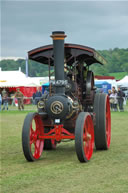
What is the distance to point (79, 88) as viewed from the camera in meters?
7.62

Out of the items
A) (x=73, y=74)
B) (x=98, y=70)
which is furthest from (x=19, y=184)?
(x=98, y=70)

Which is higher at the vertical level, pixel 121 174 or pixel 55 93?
pixel 55 93

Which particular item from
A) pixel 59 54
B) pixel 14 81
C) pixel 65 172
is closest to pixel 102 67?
pixel 14 81

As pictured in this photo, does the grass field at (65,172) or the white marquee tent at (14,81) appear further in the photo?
the white marquee tent at (14,81)

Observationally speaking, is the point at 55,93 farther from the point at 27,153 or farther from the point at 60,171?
the point at 60,171

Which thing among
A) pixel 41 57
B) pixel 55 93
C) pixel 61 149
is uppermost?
pixel 41 57

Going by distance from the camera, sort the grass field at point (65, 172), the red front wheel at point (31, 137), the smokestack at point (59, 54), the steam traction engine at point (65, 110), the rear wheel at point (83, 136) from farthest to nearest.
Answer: the smokestack at point (59, 54) → the steam traction engine at point (65, 110) → the red front wheel at point (31, 137) → the rear wheel at point (83, 136) → the grass field at point (65, 172)

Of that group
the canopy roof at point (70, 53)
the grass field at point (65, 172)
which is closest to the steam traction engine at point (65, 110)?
the canopy roof at point (70, 53)

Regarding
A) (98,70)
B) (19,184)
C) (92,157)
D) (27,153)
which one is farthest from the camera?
(98,70)

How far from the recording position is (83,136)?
6.39 metres

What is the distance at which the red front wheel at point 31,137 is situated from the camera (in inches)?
243

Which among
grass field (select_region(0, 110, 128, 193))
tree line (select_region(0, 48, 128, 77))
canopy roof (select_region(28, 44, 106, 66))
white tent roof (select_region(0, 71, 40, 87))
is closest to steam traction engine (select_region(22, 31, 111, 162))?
canopy roof (select_region(28, 44, 106, 66))

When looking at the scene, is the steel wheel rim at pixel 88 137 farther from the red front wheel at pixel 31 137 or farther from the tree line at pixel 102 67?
the tree line at pixel 102 67

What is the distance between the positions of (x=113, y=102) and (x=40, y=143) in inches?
535
